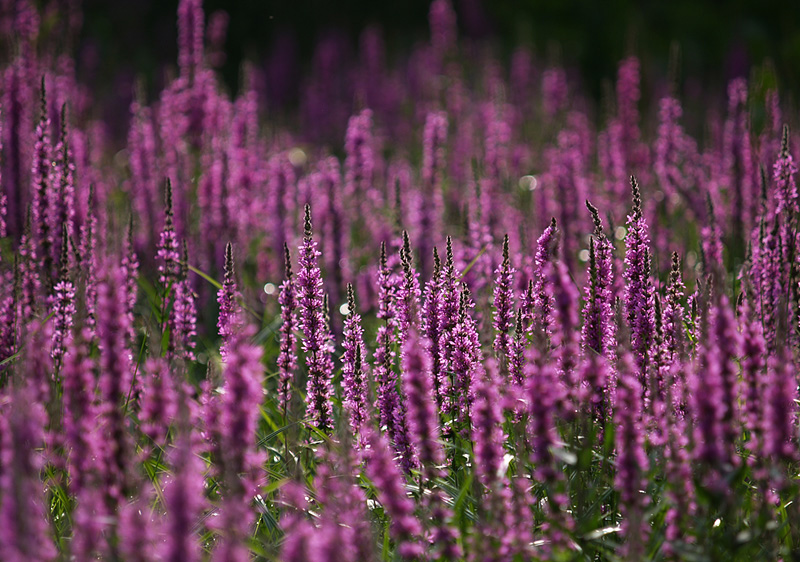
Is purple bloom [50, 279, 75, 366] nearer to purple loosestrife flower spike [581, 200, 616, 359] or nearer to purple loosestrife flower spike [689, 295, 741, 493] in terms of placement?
purple loosestrife flower spike [581, 200, 616, 359]

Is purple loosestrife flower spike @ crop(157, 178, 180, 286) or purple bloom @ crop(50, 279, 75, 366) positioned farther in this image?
purple loosestrife flower spike @ crop(157, 178, 180, 286)

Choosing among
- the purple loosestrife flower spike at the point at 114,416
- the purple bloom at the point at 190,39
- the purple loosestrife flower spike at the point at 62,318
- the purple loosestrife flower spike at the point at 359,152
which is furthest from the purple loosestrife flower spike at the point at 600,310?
the purple bloom at the point at 190,39

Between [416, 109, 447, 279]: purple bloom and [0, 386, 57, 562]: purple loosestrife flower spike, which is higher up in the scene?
[416, 109, 447, 279]: purple bloom

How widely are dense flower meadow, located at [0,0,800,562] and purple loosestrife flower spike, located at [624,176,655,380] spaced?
0.01m

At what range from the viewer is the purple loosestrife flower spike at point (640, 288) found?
11.8ft

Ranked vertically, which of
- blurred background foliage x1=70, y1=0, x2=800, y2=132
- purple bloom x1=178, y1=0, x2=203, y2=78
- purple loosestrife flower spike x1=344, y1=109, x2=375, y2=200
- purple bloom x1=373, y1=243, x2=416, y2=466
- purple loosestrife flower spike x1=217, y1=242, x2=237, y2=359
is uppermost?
blurred background foliage x1=70, y1=0, x2=800, y2=132

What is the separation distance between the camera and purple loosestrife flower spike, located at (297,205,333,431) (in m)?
3.71

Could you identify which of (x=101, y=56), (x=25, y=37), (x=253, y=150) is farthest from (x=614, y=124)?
(x=101, y=56)

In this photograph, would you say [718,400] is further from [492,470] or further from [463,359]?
[463,359]

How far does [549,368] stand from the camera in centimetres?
262

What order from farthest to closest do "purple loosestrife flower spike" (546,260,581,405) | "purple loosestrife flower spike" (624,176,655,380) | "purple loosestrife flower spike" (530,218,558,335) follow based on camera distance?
"purple loosestrife flower spike" (624,176,655,380) → "purple loosestrife flower spike" (530,218,558,335) → "purple loosestrife flower spike" (546,260,581,405)

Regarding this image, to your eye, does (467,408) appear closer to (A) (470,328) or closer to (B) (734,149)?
(A) (470,328)

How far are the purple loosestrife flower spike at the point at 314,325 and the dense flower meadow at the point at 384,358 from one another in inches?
0.6

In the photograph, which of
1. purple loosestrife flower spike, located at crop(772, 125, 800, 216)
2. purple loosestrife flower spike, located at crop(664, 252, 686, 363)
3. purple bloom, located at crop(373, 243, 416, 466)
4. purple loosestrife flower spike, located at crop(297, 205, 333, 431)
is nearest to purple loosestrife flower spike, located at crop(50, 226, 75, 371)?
purple loosestrife flower spike, located at crop(297, 205, 333, 431)
